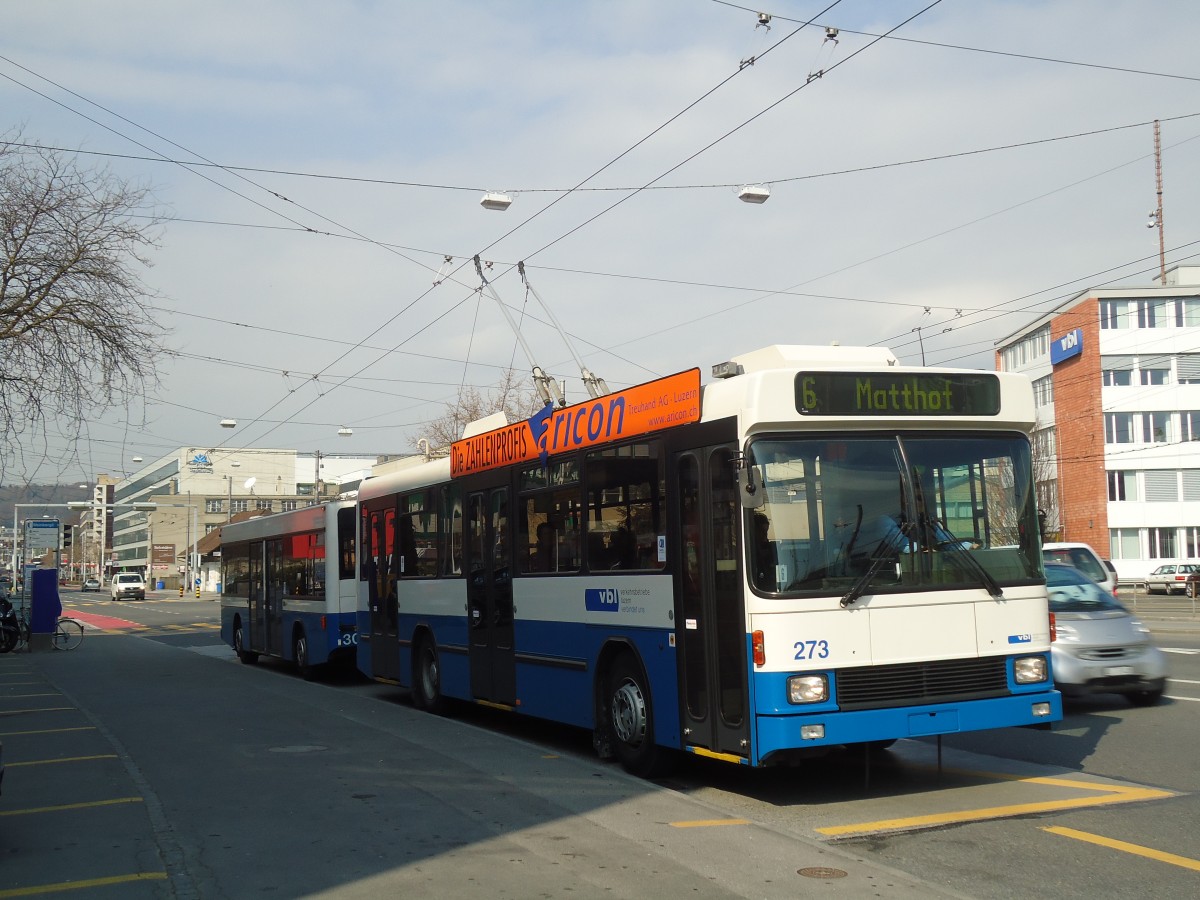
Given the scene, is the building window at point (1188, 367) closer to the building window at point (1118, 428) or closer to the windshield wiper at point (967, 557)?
the building window at point (1118, 428)

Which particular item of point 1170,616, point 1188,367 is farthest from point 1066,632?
point 1188,367

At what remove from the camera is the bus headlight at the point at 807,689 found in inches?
312

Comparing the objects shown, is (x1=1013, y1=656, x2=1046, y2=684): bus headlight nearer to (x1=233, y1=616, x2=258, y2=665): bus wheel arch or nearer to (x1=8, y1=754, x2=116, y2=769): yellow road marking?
(x1=8, y1=754, x2=116, y2=769): yellow road marking

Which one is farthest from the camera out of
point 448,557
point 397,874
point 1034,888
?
point 448,557

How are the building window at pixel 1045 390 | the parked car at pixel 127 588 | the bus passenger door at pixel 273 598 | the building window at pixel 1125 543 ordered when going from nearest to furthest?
the bus passenger door at pixel 273 598 → the building window at pixel 1125 543 → the building window at pixel 1045 390 → the parked car at pixel 127 588

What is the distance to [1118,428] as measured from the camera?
61.5 m

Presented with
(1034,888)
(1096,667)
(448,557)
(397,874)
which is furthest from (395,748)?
(1096,667)

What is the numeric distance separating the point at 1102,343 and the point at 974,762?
55.8 metres

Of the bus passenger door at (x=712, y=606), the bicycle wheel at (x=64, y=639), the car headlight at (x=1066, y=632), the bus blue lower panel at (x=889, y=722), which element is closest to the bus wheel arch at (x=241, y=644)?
the bicycle wheel at (x=64, y=639)

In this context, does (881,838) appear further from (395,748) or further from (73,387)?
(73,387)

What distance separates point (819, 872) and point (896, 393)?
11.6 feet

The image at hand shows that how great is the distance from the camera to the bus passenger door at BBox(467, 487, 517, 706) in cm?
1236

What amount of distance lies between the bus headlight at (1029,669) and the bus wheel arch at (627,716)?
8.99 ft

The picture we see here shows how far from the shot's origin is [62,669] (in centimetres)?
2362
